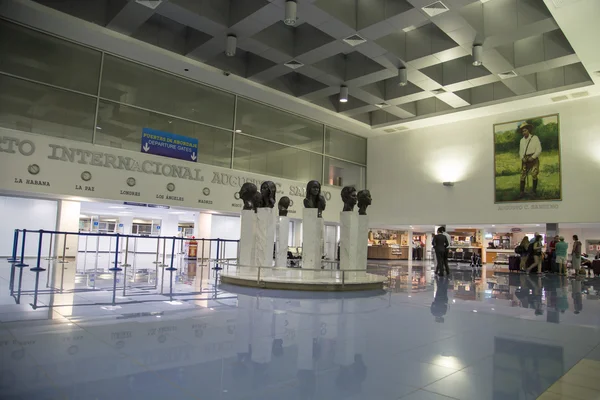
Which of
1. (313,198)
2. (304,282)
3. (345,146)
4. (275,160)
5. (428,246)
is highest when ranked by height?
(345,146)

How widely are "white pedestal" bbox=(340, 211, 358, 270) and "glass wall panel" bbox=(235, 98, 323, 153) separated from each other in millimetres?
7935

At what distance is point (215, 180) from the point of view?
14.7 metres

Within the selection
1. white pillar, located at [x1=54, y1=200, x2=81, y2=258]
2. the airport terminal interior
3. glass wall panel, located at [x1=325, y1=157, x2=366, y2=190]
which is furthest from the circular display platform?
glass wall panel, located at [x1=325, y1=157, x2=366, y2=190]

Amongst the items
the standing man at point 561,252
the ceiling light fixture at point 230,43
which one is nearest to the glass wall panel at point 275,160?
the ceiling light fixture at point 230,43

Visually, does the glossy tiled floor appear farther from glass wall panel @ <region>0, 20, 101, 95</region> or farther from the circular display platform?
glass wall panel @ <region>0, 20, 101, 95</region>

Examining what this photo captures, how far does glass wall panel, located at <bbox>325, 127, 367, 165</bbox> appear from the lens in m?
19.0

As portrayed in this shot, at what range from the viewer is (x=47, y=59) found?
1149cm

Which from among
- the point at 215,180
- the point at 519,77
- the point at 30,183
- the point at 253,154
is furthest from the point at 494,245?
the point at 30,183

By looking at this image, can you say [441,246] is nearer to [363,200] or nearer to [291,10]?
[363,200]

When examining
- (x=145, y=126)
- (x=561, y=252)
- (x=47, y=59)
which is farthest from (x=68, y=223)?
(x=561, y=252)

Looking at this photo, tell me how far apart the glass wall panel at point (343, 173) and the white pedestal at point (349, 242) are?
376 inches

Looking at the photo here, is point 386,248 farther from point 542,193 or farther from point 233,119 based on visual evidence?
point 233,119

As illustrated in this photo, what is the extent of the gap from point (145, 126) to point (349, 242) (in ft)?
26.6

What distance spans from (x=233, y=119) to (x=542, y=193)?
12.0m
